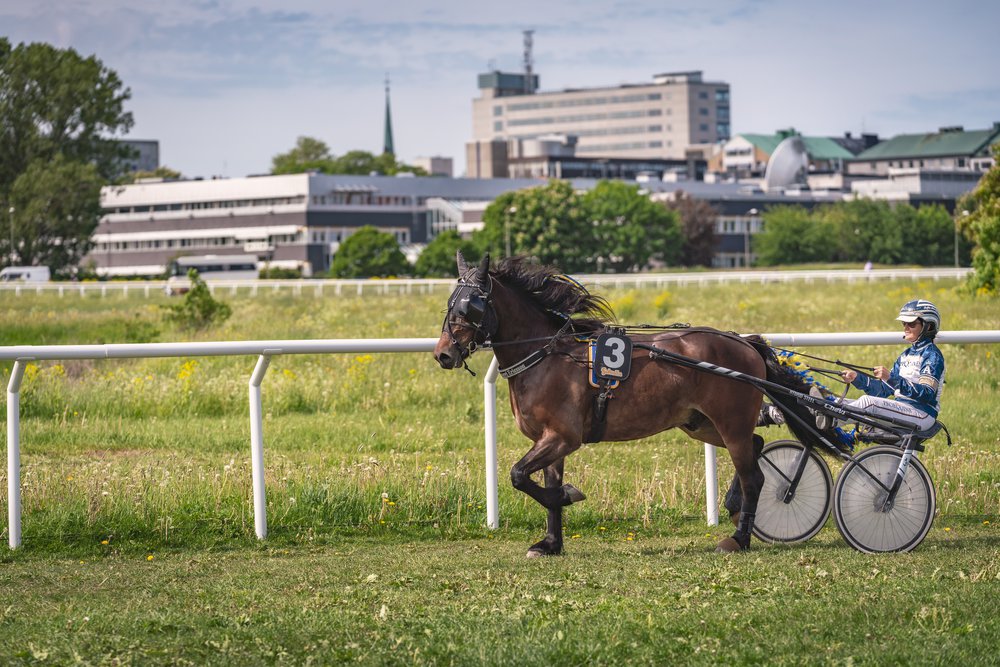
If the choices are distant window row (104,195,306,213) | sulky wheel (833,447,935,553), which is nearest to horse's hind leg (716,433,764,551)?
sulky wheel (833,447,935,553)

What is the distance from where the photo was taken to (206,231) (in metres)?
139

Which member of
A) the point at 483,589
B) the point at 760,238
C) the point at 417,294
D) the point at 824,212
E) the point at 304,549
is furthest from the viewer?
the point at 824,212

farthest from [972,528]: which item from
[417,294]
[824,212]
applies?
[824,212]

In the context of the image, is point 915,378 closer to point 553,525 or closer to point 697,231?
point 553,525

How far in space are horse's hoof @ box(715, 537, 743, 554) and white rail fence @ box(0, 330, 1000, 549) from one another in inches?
41.3

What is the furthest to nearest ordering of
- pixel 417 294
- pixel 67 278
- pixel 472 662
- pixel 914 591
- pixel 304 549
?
1. pixel 67 278
2. pixel 417 294
3. pixel 304 549
4. pixel 914 591
5. pixel 472 662

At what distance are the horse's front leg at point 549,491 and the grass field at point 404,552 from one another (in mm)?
183

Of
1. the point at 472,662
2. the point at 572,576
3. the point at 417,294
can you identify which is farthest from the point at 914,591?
the point at 417,294

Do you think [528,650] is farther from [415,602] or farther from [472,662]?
[415,602]

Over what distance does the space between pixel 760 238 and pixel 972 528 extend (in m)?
117

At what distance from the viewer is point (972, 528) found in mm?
9922

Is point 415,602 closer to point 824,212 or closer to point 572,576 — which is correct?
point 572,576

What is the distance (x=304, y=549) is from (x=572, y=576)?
232 cm

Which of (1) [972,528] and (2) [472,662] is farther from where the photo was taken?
(1) [972,528]
